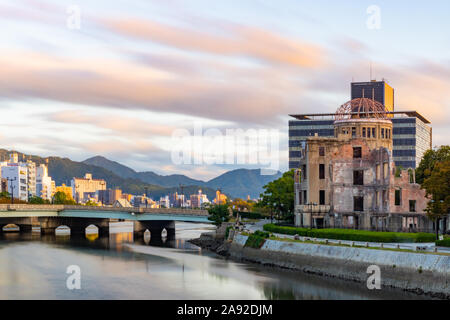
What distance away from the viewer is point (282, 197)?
121125 mm

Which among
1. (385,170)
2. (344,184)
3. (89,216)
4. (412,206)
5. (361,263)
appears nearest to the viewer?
(361,263)

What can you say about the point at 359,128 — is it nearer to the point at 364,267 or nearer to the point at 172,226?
the point at 364,267

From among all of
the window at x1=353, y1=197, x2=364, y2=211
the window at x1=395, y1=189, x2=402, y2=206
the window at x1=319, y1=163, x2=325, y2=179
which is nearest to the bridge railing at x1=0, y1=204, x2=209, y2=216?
the window at x1=319, y1=163, x2=325, y2=179

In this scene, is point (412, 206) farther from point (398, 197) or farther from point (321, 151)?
point (321, 151)

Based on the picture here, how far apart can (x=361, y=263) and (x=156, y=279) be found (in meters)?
25.5

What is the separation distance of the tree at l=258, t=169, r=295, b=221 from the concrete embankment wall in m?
27.1

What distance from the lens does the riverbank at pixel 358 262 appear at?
2356 inches

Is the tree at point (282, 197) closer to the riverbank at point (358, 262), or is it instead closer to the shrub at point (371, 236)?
the riverbank at point (358, 262)

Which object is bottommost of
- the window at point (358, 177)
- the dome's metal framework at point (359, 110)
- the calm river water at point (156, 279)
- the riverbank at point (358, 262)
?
the calm river water at point (156, 279)

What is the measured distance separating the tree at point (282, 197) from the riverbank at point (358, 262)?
23211 millimetres

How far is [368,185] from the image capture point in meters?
103

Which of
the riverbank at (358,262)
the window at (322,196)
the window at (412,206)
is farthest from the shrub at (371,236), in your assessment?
the window at (412,206)

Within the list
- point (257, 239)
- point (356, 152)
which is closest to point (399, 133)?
point (356, 152)
